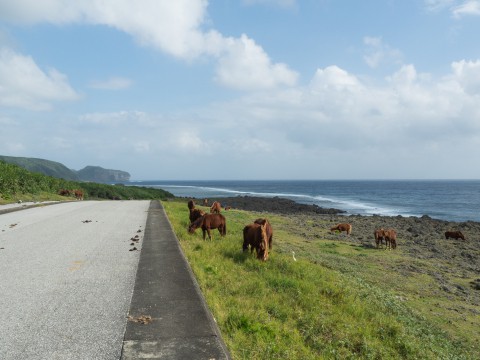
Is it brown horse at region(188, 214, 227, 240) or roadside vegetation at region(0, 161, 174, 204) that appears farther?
roadside vegetation at region(0, 161, 174, 204)

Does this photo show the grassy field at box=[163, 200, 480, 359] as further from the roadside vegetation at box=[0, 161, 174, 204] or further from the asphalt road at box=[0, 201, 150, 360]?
the roadside vegetation at box=[0, 161, 174, 204]

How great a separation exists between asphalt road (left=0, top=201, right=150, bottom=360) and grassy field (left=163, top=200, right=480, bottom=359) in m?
1.52

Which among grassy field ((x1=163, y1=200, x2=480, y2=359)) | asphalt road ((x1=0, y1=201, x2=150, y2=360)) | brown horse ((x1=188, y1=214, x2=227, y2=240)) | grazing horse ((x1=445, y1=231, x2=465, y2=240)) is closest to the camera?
asphalt road ((x1=0, y1=201, x2=150, y2=360))

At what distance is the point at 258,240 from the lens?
10.0 m

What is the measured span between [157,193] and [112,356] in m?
68.5

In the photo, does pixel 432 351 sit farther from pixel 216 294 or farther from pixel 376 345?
pixel 216 294

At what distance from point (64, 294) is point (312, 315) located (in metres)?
4.32

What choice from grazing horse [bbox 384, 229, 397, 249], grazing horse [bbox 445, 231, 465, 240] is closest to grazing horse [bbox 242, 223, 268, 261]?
grazing horse [bbox 384, 229, 397, 249]

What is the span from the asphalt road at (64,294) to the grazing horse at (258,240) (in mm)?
3052

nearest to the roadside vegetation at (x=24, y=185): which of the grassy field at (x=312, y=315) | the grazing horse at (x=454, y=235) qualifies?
the grassy field at (x=312, y=315)

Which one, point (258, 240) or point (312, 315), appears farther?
point (258, 240)

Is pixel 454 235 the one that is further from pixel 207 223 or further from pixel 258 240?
pixel 258 240

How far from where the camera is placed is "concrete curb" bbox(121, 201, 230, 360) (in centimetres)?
375

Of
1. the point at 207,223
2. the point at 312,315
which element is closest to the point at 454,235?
the point at 207,223
